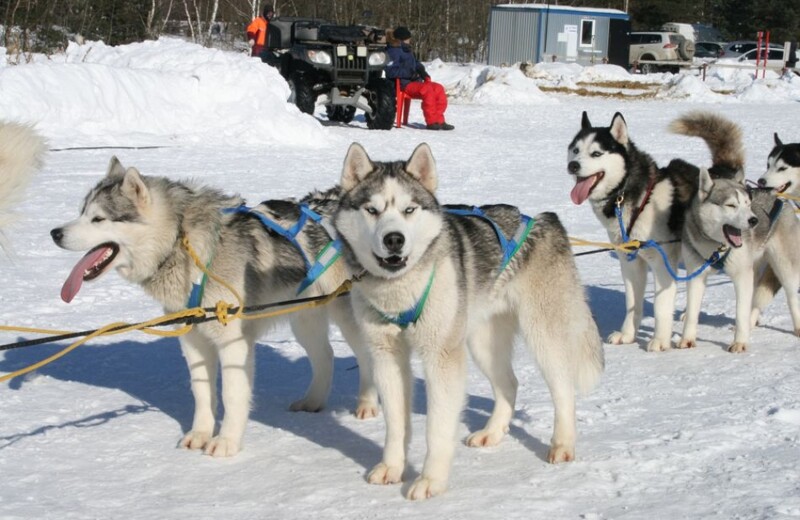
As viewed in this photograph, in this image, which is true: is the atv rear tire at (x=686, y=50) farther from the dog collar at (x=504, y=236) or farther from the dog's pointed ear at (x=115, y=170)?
the dog's pointed ear at (x=115, y=170)

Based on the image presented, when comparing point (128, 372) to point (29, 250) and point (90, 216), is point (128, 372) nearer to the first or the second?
point (90, 216)

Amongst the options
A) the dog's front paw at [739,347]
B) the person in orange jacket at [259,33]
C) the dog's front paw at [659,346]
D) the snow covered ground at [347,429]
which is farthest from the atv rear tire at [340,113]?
the dog's front paw at [739,347]

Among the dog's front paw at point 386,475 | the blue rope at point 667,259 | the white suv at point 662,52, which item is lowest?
the dog's front paw at point 386,475

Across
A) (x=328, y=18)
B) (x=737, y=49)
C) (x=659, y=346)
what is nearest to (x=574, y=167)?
(x=659, y=346)

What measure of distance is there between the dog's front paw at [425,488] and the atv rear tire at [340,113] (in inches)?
495

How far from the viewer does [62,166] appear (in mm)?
9438

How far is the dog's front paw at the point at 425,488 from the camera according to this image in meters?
2.89

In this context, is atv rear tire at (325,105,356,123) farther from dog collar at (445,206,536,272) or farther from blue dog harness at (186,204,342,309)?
dog collar at (445,206,536,272)

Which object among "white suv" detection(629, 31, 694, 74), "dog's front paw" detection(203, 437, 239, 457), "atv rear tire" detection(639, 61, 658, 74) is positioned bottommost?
"dog's front paw" detection(203, 437, 239, 457)

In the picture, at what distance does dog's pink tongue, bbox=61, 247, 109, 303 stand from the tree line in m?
12.2

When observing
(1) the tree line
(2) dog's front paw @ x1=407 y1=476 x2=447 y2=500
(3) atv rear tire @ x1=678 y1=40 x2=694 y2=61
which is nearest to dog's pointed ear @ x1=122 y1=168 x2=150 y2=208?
(2) dog's front paw @ x1=407 y1=476 x2=447 y2=500

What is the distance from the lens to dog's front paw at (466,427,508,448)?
3.45 metres

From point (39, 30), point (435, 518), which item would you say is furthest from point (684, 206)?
point (39, 30)

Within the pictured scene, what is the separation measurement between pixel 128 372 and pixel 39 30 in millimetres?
13950
